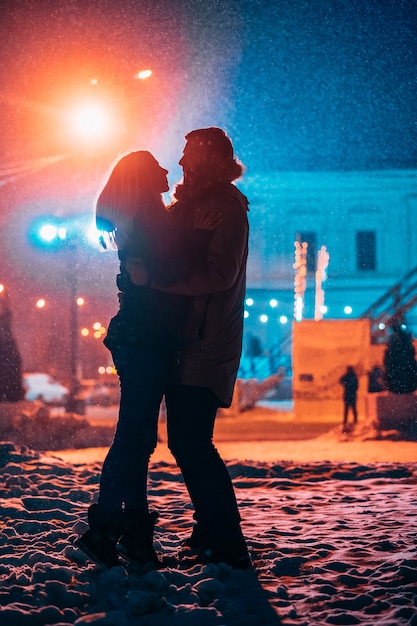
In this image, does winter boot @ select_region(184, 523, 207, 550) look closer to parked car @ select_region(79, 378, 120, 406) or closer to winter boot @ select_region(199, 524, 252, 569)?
winter boot @ select_region(199, 524, 252, 569)

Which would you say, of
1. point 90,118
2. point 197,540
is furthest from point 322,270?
point 197,540

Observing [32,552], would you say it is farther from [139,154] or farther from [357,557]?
[139,154]

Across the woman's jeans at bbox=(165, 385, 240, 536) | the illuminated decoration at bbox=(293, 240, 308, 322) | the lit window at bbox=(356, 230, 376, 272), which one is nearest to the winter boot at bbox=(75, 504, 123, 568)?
the woman's jeans at bbox=(165, 385, 240, 536)

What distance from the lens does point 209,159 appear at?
3.81 metres

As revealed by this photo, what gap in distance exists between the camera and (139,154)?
12.3 feet

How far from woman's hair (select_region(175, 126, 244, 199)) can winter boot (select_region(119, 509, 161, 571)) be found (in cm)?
153

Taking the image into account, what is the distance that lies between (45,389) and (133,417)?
2563 cm

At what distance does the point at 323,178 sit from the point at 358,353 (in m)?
24.8

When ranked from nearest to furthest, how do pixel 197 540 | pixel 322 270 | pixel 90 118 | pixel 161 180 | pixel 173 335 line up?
pixel 173 335, pixel 161 180, pixel 197 540, pixel 90 118, pixel 322 270

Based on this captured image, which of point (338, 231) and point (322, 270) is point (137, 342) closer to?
point (322, 270)

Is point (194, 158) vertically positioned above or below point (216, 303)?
above

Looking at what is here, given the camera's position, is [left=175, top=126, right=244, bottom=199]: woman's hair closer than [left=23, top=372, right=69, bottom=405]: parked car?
Yes

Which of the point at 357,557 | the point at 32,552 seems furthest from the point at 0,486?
the point at 357,557

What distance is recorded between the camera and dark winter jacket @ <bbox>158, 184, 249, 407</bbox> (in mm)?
3590
